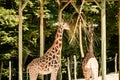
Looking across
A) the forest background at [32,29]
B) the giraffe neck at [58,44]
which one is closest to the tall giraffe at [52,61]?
the giraffe neck at [58,44]

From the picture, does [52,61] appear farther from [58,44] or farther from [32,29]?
[32,29]

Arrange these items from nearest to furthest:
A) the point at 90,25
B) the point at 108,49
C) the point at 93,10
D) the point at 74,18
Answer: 1. the point at 90,25
2. the point at 74,18
3. the point at 93,10
4. the point at 108,49

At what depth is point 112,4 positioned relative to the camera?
1555 centimetres

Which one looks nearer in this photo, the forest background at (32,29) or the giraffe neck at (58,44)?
the giraffe neck at (58,44)

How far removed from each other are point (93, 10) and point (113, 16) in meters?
1.02

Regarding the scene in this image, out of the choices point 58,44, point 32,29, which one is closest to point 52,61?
point 58,44

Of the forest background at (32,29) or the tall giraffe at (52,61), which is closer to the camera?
the tall giraffe at (52,61)

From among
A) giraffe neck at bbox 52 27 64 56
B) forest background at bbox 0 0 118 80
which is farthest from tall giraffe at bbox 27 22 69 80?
forest background at bbox 0 0 118 80

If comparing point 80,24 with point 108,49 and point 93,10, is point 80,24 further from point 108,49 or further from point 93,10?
point 108,49

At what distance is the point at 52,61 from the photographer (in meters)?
7.93

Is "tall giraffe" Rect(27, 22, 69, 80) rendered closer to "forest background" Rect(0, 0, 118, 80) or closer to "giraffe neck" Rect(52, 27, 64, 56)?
"giraffe neck" Rect(52, 27, 64, 56)

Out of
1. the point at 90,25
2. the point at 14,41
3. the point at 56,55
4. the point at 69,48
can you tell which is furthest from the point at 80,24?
the point at 69,48

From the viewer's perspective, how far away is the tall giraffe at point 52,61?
7906 millimetres

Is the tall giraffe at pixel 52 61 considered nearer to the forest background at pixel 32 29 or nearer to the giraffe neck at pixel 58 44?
the giraffe neck at pixel 58 44
